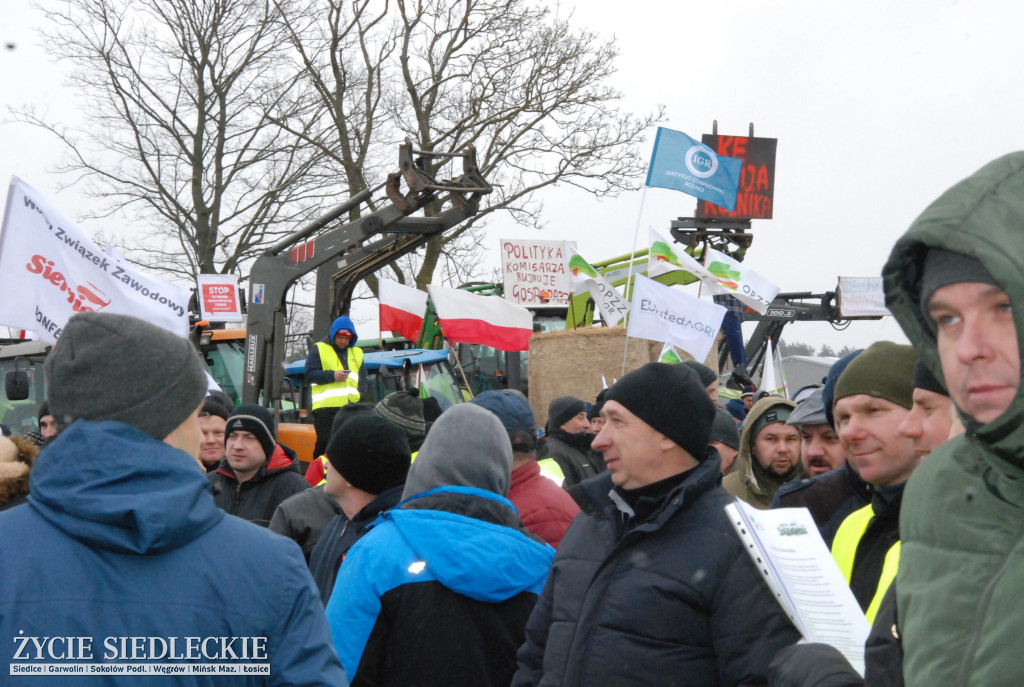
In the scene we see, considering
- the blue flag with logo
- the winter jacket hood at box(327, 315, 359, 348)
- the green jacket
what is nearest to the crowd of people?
the green jacket

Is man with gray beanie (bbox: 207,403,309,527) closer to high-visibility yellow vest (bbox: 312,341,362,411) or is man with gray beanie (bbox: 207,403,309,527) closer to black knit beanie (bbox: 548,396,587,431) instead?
black knit beanie (bbox: 548,396,587,431)

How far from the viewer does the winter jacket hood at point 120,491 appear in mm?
1860

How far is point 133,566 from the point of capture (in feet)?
6.21

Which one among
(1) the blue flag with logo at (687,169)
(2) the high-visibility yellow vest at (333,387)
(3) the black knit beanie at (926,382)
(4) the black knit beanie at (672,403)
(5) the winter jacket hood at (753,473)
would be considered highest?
(1) the blue flag with logo at (687,169)

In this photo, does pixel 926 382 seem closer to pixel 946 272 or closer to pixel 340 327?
pixel 946 272

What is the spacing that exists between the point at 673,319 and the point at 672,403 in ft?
18.8

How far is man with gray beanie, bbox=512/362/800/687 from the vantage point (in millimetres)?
2584

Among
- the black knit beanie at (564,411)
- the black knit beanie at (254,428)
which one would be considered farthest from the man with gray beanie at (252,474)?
the black knit beanie at (564,411)

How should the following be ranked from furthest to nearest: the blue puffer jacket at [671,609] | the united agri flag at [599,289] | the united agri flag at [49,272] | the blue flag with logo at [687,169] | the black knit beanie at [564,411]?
the united agri flag at [599,289]
the blue flag with logo at [687,169]
the black knit beanie at [564,411]
the united agri flag at [49,272]
the blue puffer jacket at [671,609]

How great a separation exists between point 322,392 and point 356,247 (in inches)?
98.3

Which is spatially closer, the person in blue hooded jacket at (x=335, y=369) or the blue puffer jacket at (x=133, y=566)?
the blue puffer jacket at (x=133, y=566)

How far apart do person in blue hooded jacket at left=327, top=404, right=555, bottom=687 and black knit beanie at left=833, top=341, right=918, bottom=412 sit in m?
1.13

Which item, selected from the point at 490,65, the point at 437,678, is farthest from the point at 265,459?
the point at 490,65

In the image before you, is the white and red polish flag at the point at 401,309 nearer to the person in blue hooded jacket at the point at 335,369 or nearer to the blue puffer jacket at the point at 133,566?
the person in blue hooded jacket at the point at 335,369
